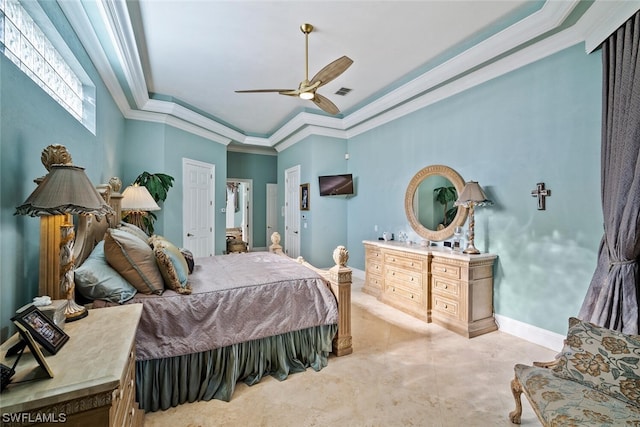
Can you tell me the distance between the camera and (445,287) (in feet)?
10.6

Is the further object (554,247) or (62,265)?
(554,247)

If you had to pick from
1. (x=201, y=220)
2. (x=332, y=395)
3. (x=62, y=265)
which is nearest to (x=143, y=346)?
(x=62, y=265)

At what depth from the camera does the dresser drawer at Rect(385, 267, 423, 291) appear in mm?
3496

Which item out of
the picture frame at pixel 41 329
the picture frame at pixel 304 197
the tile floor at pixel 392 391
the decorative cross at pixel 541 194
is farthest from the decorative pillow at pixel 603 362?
the picture frame at pixel 304 197

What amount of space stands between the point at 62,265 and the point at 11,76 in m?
0.91

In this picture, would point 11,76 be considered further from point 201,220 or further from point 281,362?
point 201,220

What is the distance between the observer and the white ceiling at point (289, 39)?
8.18ft

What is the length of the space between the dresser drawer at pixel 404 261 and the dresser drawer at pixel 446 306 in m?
0.39

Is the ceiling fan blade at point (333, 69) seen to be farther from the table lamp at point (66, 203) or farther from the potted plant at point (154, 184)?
the potted plant at point (154, 184)

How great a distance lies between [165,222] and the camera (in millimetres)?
4719

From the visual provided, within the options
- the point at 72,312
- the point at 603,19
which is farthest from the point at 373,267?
the point at 72,312

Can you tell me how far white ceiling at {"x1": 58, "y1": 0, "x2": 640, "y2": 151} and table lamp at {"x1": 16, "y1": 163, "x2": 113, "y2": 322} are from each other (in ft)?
5.24

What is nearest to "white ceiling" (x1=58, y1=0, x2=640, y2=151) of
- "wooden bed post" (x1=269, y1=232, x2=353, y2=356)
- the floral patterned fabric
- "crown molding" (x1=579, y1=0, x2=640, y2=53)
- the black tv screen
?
"crown molding" (x1=579, y1=0, x2=640, y2=53)

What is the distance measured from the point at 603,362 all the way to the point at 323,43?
3365 millimetres
